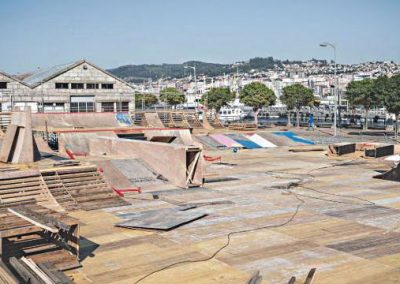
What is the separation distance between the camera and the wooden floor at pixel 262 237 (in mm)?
13008

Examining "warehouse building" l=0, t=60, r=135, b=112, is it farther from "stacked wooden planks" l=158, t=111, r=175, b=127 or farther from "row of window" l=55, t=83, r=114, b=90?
"stacked wooden planks" l=158, t=111, r=175, b=127

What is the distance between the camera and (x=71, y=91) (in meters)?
69.4

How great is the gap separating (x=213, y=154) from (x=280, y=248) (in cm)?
2674

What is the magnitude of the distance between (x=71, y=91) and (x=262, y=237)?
57.8 metres

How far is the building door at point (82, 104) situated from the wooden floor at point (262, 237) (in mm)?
46978

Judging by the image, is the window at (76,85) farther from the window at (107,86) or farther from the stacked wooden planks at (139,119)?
the stacked wooden planks at (139,119)

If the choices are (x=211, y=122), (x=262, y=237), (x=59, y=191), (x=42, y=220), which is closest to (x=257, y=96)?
(x=211, y=122)

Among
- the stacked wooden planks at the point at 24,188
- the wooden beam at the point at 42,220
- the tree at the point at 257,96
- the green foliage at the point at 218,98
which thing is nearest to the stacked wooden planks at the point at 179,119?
the tree at the point at 257,96

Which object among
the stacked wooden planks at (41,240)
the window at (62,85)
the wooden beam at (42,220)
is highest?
the window at (62,85)

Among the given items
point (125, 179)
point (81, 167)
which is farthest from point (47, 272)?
point (125, 179)

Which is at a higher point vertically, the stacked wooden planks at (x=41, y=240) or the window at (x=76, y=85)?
the window at (x=76, y=85)

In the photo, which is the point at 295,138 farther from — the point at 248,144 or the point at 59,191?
the point at 59,191

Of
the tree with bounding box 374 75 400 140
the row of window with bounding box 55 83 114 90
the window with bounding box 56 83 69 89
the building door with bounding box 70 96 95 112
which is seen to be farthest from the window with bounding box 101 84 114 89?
the tree with bounding box 374 75 400 140

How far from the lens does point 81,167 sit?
75.9ft
